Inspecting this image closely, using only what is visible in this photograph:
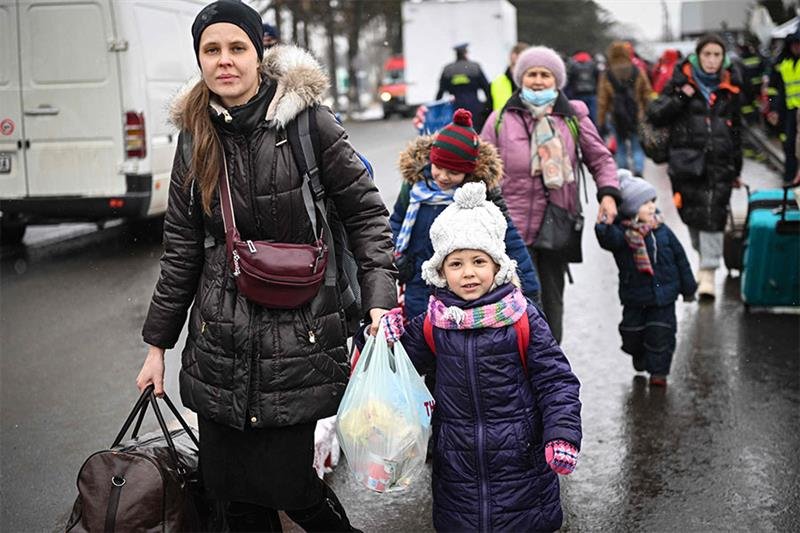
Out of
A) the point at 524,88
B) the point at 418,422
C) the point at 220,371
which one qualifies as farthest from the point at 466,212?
the point at 524,88

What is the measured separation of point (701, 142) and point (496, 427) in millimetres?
5293

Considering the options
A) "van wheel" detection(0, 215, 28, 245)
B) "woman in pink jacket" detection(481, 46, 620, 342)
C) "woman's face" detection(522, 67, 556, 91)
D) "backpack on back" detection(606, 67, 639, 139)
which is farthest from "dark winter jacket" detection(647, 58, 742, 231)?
"backpack on back" detection(606, 67, 639, 139)

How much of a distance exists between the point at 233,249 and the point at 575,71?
16511 mm

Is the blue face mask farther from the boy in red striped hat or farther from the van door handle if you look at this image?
the van door handle

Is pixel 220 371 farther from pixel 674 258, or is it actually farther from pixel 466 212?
pixel 674 258

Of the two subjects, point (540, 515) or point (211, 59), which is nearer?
point (211, 59)

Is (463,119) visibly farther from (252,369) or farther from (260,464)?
(260,464)

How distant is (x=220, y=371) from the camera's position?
353 cm

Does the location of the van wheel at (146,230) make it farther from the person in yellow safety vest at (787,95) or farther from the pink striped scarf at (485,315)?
the pink striped scarf at (485,315)

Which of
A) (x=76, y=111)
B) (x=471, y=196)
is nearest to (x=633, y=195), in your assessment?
(x=471, y=196)

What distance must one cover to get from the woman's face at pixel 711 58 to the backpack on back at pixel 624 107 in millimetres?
8116

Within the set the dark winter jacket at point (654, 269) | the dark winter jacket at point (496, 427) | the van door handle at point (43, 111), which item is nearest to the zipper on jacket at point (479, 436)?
the dark winter jacket at point (496, 427)

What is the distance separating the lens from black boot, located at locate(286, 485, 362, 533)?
379 cm

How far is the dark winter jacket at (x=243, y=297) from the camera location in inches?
137
